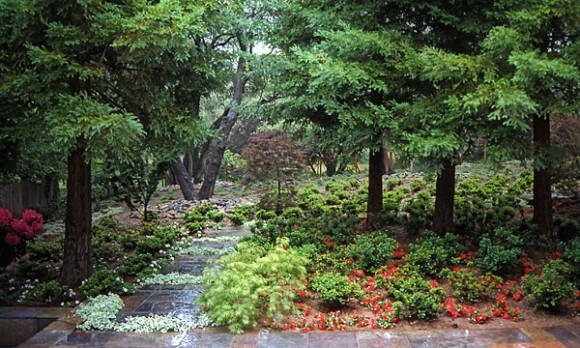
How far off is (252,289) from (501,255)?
2.71 meters

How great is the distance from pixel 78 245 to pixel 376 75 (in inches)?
155

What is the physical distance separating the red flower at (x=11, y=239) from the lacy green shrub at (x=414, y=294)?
15.7 ft

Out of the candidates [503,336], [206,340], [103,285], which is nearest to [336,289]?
[206,340]

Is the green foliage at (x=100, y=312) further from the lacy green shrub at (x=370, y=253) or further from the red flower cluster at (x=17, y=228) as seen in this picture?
the lacy green shrub at (x=370, y=253)

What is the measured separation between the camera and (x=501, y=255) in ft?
16.4

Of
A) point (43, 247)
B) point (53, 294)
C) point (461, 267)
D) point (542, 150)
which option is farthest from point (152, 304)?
point (542, 150)

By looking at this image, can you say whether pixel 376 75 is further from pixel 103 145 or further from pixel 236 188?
pixel 236 188

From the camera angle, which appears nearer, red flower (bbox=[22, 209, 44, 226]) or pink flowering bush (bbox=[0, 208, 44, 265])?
pink flowering bush (bbox=[0, 208, 44, 265])

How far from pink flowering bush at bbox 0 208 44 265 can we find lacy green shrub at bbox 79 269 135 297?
1.52 meters

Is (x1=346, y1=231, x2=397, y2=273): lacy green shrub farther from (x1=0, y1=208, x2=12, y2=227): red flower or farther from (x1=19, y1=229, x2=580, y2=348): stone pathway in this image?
(x1=0, y1=208, x2=12, y2=227): red flower

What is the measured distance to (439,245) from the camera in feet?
18.5

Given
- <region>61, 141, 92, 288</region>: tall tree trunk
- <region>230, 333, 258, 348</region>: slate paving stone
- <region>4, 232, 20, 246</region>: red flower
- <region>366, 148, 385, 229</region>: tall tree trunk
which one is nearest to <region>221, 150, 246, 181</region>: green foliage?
<region>366, 148, 385, 229</region>: tall tree trunk

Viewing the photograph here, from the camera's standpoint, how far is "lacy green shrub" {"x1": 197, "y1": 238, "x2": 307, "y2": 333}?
4129 mm

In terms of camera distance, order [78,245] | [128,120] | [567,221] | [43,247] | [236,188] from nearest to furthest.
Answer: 1. [128,120]
2. [78,245]
3. [567,221]
4. [43,247]
5. [236,188]
